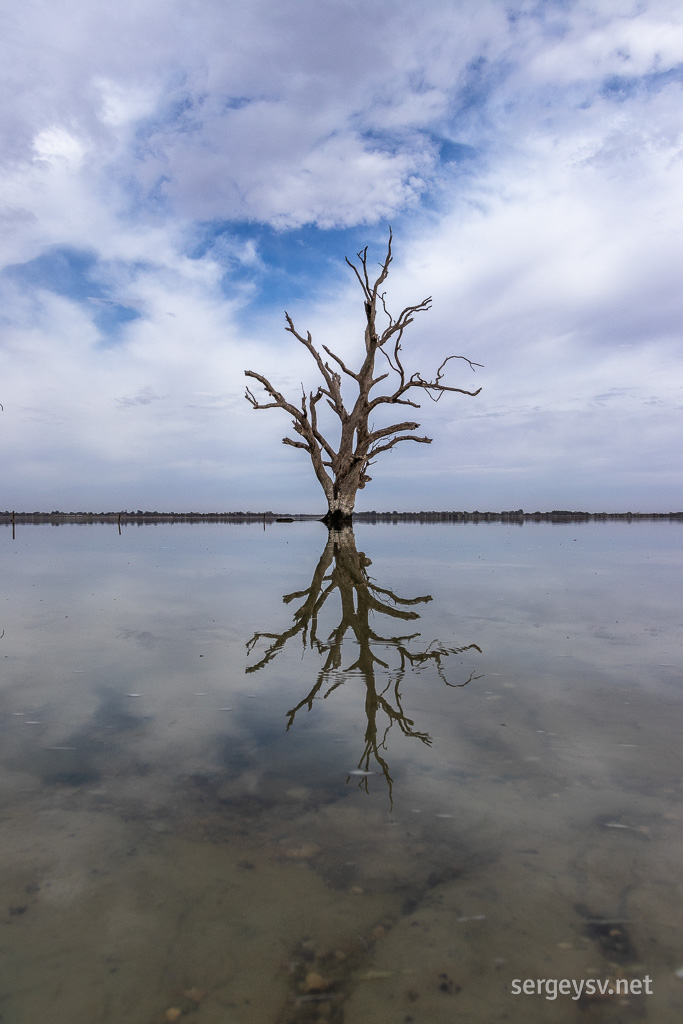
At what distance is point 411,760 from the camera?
296 cm

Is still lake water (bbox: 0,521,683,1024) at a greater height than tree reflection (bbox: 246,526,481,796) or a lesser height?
lesser

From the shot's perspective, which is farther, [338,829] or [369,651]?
[369,651]

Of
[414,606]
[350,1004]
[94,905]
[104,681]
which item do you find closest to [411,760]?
[350,1004]

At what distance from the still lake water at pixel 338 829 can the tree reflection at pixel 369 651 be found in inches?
1.3

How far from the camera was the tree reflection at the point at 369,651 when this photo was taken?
135 inches

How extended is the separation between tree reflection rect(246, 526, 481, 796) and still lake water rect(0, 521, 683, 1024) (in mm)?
32

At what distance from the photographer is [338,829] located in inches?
92.0

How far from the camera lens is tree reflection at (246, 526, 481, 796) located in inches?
135

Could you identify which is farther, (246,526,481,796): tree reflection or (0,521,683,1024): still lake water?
(246,526,481,796): tree reflection

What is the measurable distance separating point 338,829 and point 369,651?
2778 millimetres

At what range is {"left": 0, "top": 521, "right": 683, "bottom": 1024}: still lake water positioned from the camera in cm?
164

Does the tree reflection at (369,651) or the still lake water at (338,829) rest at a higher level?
the tree reflection at (369,651)

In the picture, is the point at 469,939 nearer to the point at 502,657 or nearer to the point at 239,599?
the point at 502,657

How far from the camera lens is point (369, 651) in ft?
16.7
